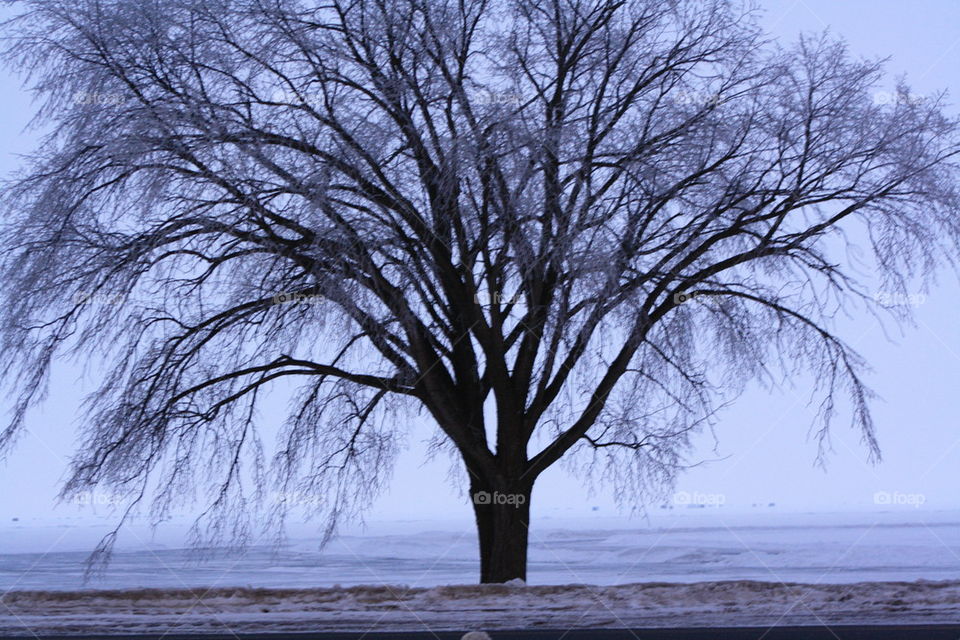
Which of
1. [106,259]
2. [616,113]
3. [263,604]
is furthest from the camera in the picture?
[616,113]

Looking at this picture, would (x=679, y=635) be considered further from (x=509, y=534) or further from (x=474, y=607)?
(x=509, y=534)

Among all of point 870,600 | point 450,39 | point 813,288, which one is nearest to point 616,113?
point 450,39

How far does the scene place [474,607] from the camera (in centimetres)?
1038

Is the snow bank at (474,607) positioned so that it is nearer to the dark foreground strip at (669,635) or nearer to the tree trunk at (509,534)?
the dark foreground strip at (669,635)

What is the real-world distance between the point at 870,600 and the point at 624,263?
4.03 meters

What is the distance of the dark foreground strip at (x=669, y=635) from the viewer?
27.0 ft

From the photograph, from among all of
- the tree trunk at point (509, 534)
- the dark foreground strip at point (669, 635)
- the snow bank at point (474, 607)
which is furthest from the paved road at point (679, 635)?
the tree trunk at point (509, 534)

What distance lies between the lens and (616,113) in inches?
524

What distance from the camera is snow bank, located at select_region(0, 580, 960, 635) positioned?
954 centimetres

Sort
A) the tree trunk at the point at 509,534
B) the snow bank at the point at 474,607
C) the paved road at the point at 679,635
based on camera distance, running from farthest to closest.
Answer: the tree trunk at the point at 509,534, the snow bank at the point at 474,607, the paved road at the point at 679,635

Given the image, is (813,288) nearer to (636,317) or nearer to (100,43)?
(636,317)

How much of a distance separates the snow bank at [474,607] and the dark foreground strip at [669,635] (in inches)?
14.6

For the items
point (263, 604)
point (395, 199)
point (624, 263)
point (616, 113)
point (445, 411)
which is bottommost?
point (263, 604)

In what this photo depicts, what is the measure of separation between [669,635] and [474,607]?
2513 millimetres
